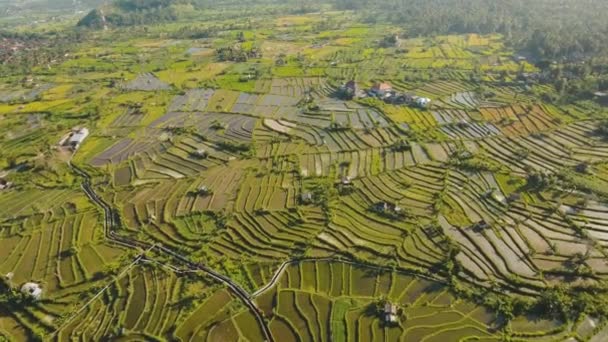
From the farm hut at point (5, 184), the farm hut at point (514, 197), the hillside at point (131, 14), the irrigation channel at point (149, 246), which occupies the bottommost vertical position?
the farm hut at point (5, 184)

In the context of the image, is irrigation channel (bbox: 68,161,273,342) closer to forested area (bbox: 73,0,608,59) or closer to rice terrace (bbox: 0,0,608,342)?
rice terrace (bbox: 0,0,608,342)

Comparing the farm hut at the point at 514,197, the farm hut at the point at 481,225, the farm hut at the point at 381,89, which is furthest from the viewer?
the farm hut at the point at 381,89

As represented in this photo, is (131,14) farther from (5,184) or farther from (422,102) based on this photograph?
(422,102)

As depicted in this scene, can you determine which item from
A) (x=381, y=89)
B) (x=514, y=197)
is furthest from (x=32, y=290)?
(x=381, y=89)

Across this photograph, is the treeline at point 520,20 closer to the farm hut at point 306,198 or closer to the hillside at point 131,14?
the farm hut at point 306,198

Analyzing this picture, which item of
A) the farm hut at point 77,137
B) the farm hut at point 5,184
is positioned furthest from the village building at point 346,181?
the farm hut at point 5,184

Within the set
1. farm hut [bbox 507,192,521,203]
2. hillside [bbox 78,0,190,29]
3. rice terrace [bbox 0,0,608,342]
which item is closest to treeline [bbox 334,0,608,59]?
rice terrace [bbox 0,0,608,342]
